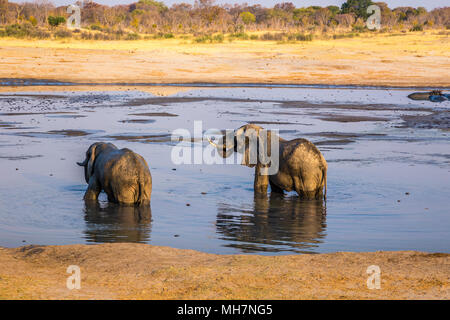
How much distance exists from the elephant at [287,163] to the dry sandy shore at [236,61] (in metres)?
24.3

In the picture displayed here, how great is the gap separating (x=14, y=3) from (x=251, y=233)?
73.6 meters

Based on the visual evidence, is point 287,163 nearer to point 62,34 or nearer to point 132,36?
point 62,34

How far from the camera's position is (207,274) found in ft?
20.9

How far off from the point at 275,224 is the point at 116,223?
6.59 feet

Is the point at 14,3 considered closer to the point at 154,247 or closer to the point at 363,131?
the point at 363,131

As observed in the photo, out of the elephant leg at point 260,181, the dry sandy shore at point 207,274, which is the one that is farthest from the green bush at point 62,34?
the dry sandy shore at point 207,274

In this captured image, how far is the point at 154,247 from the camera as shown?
7.55 metres

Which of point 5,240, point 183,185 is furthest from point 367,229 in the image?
point 5,240

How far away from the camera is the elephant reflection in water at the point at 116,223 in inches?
327

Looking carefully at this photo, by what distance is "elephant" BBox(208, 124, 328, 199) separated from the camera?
33.2 ft

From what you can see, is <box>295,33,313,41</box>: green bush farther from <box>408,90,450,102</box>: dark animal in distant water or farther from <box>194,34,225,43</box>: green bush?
<box>408,90,450,102</box>: dark animal in distant water

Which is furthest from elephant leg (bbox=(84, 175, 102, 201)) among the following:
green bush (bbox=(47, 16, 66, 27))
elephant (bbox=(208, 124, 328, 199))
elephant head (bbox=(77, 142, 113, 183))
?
green bush (bbox=(47, 16, 66, 27))

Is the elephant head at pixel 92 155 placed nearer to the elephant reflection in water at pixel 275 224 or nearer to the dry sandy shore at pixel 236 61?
the elephant reflection in water at pixel 275 224

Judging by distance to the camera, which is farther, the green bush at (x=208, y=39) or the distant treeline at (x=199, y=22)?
the distant treeline at (x=199, y=22)
